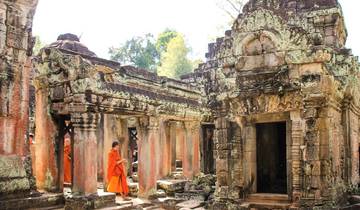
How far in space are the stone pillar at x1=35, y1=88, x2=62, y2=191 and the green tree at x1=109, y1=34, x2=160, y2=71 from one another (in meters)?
34.7

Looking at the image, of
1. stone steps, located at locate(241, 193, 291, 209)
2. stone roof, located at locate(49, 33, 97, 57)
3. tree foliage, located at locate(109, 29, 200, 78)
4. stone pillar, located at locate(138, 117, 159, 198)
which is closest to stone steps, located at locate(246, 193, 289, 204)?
stone steps, located at locate(241, 193, 291, 209)

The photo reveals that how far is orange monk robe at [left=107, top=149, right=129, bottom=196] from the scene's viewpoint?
11070mm

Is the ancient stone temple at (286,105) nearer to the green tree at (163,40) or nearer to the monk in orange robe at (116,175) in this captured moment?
the monk in orange robe at (116,175)

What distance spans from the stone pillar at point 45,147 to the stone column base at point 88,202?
0.78 meters

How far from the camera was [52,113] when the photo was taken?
32.1 ft

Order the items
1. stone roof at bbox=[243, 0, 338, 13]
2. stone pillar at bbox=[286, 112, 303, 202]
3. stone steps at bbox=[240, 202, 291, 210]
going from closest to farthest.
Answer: stone pillar at bbox=[286, 112, 303, 202]
stone steps at bbox=[240, 202, 291, 210]
stone roof at bbox=[243, 0, 338, 13]

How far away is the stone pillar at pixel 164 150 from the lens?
16095 millimetres

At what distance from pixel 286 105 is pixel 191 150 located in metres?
7.80

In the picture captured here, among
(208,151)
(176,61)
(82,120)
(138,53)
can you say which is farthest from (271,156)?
(138,53)

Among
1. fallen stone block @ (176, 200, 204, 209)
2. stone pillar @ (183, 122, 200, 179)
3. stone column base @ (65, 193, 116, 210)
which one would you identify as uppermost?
stone pillar @ (183, 122, 200, 179)

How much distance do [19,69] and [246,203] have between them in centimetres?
512

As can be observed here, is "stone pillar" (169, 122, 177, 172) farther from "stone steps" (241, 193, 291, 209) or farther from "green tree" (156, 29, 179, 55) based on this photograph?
"green tree" (156, 29, 179, 55)

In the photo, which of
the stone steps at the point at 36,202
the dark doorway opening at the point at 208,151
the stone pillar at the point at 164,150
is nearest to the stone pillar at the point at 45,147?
the stone steps at the point at 36,202

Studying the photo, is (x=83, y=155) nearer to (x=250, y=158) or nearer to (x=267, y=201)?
(x=250, y=158)
